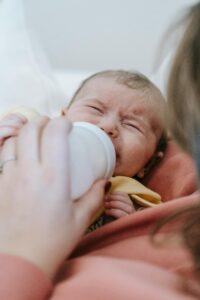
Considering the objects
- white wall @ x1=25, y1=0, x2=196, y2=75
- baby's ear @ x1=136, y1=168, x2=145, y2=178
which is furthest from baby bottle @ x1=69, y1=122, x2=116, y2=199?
white wall @ x1=25, y1=0, x2=196, y2=75

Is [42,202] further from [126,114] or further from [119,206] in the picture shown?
[126,114]

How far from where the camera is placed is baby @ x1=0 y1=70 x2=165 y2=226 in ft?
3.57

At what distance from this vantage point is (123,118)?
113 centimetres

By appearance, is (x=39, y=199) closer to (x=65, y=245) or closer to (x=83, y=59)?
(x=65, y=245)

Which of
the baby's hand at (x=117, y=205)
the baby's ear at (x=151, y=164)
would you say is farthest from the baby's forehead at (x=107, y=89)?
the baby's hand at (x=117, y=205)

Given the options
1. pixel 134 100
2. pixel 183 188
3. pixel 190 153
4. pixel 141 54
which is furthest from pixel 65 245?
pixel 141 54

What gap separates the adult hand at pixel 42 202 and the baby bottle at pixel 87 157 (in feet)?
0.07

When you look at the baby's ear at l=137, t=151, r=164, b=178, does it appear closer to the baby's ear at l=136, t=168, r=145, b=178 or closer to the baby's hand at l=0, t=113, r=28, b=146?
the baby's ear at l=136, t=168, r=145, b=178

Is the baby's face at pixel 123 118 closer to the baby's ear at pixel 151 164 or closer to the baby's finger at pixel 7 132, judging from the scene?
the baby's ear at pixel 151 164

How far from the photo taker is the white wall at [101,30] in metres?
1.76

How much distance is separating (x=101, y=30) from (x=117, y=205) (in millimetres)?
938

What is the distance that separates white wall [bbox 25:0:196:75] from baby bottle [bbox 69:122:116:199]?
0.95 metres

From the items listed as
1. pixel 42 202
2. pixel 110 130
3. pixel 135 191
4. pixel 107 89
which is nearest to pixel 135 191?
pixel 135 191

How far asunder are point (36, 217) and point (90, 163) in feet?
0.45
